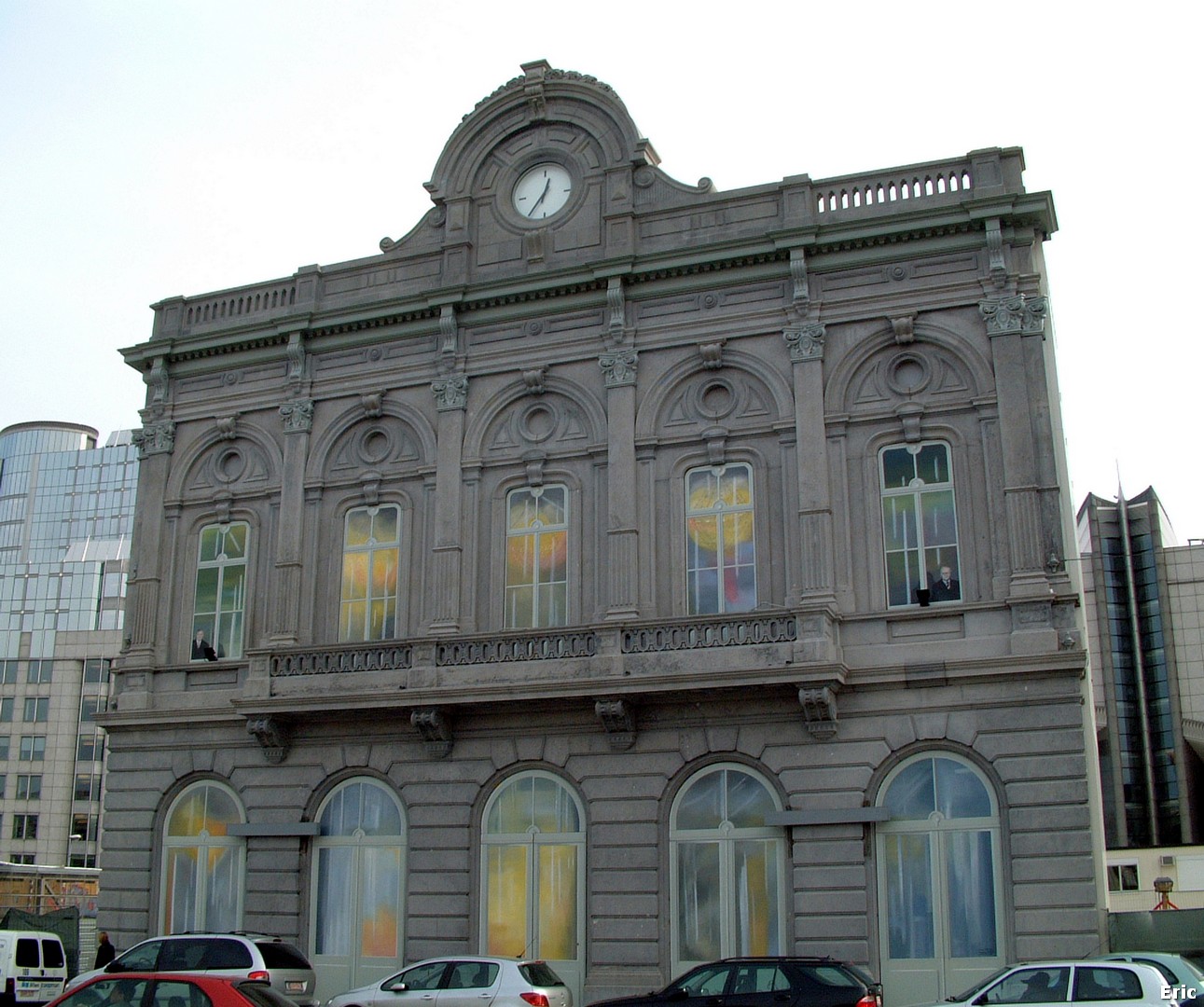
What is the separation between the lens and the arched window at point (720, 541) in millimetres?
25344

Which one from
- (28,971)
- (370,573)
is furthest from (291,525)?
(28,971)

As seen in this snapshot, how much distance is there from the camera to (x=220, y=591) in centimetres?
2955

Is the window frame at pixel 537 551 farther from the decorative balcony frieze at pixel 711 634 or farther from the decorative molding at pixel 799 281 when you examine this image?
the decorative molding at pixel 799 281

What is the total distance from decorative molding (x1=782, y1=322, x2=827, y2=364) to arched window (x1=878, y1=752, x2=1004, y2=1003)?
7.78m

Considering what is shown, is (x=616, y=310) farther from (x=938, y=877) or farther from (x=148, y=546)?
(x=938, y=877)

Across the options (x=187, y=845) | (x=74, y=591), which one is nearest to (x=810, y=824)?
(x=187, y=845)

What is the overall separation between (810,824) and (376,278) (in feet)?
49.9

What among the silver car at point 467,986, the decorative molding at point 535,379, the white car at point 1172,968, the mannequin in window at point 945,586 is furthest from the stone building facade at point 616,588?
the silver car at point 467,986

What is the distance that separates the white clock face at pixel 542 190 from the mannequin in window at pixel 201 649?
11512mm

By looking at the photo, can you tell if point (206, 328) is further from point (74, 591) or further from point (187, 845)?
point (74, 591)

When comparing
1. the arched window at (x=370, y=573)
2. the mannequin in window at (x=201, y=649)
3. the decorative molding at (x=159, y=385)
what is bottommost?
the mannequin in window at (x=201, y=649)

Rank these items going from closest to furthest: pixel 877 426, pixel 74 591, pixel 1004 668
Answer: pixel 1004 668, pixel 877 426, pixel 74 591

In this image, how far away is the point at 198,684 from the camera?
28656 mm

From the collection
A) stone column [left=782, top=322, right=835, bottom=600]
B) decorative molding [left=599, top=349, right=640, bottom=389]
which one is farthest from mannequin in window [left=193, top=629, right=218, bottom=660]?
stone column [left=782, top=322, right=835, bottom=600]
